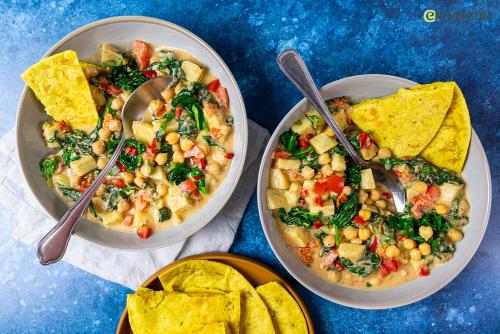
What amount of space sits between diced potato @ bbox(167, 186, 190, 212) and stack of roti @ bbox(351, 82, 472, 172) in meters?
1.91

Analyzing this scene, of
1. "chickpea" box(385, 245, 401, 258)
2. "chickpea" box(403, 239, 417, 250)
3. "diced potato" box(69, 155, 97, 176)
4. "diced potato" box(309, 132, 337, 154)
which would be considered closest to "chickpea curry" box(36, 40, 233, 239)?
"diced potato" box(69, 155, 97, 176)

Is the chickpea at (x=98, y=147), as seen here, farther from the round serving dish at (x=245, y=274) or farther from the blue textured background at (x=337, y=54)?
the round serving dish at (x=245, y=274)

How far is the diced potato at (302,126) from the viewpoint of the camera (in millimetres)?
5129

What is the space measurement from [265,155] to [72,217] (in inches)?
76.7

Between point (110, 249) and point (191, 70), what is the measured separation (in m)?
2.21

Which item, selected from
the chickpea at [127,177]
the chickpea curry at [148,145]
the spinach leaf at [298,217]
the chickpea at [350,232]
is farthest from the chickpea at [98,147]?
the chickpea at [350,232]

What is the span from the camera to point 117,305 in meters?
5.93

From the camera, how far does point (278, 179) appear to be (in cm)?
520

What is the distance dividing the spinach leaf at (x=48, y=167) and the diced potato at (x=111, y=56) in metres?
1.15

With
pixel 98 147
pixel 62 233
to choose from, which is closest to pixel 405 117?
pixel 98 147

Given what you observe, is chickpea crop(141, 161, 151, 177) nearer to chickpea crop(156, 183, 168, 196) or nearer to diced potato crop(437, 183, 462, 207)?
chickpea crop(156, 183, 168, 196)

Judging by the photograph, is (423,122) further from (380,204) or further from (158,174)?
(158,174)

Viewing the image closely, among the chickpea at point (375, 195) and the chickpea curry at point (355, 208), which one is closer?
the chickpea curry at point (355, 208)

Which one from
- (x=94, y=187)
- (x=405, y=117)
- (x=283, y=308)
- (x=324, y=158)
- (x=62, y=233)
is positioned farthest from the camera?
(x=283, y=308)
